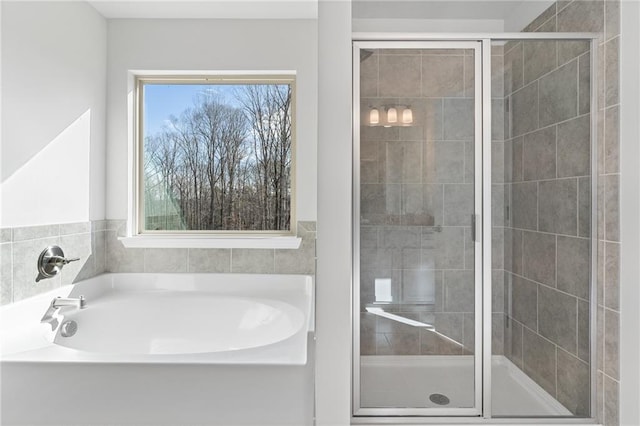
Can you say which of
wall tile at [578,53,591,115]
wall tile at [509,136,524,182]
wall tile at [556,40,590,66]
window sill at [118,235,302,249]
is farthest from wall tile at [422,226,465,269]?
window sill at [118,235,302,249]

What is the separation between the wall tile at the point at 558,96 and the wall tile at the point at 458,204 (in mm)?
452

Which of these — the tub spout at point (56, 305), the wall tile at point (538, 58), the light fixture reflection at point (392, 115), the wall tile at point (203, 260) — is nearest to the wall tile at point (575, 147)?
the wall tile at point (538, 58)

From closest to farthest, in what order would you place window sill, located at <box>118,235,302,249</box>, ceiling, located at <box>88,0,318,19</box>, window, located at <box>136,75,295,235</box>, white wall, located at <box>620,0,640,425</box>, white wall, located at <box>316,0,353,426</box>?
white wall, located at <box>316,0,353,426</box> → white wall, located at <box>620,0,640,425</box> → ceiling, located at <box>88,0,318,19</box> → window sill, located at <box>118,235,302,249</box> → window, located at <box>136,75,295,235</box>

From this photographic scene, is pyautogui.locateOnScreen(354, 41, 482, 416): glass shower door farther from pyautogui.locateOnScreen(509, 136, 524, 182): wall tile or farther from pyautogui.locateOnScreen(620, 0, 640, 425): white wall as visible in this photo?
pyautogui.locateOnScreen(620, 0, 640, 425): white wall

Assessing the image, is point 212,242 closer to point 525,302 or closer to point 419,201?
point 419,201

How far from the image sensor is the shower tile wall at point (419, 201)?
1619mm

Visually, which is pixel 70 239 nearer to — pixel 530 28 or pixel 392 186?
pixel 392 186

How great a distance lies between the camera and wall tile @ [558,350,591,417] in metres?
1.63

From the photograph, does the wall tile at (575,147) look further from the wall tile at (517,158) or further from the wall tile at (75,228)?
the wall tile at (75,228)

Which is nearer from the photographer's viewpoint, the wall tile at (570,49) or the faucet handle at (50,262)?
the wall tile at (570,49)

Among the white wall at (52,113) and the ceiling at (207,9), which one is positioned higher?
the ceiling at (207,9)

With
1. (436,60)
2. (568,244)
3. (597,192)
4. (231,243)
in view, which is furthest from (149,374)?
(597,192)

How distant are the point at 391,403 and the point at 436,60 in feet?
4.76

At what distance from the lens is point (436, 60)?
1617 mm
